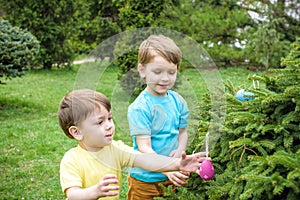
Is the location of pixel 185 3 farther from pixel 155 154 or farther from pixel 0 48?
pixel 155 154

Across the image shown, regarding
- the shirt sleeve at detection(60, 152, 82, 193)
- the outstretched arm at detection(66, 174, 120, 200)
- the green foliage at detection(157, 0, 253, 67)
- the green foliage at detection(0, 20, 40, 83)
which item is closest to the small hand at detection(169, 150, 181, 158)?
the outstretched arm at detection(66, 174, 120, 200)

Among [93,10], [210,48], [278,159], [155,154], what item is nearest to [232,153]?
[155,154]

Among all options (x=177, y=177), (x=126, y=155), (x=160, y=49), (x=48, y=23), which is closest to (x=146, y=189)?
(x=177, y=177)

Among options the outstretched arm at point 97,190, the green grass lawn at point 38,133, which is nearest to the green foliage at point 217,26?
the green grass lawn at point 38,133

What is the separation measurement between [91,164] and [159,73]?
0.59m

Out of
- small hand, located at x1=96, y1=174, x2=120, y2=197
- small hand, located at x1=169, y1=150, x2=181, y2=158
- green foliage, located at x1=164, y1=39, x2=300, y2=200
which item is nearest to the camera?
green foliage, located at x1=164, y1=39, x2=300, y2=200

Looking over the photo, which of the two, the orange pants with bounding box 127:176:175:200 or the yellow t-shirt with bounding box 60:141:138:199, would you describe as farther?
the orange pants with bounding box 127:176:175:200

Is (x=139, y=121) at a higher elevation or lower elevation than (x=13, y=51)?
higher

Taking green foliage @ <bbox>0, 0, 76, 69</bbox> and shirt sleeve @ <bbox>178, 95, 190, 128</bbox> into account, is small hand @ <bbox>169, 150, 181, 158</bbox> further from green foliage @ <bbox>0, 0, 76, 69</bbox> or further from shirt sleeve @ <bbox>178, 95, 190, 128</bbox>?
A: green foliage @ <bbox>0, 0, 76, 69</bbox>

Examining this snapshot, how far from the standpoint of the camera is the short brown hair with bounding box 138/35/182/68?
6.97 feet

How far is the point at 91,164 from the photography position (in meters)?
2.25

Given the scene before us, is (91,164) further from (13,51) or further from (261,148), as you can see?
(13,51)

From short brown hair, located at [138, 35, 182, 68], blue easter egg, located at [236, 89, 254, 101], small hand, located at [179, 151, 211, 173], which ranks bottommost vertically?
small hand, located at [179, 151, 211, 173]

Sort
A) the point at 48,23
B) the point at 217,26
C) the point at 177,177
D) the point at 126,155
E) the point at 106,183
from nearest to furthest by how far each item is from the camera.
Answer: the point at 106,183, the point at 126,155, the point at 177,177, the point at 48,23, the point at 217,26
